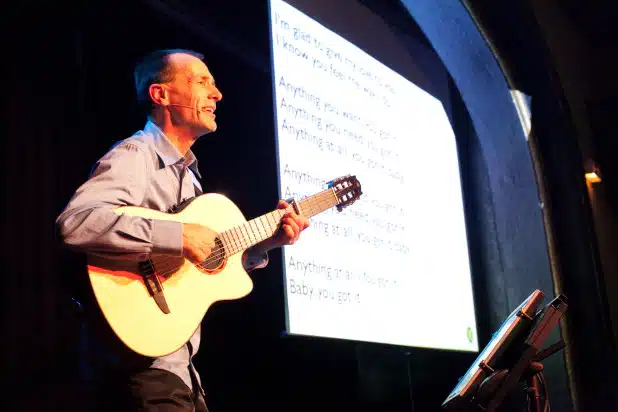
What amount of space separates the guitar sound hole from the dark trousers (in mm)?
334

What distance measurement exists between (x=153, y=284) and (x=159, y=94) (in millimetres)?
705

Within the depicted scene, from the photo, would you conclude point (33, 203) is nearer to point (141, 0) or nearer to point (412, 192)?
point (141, 0)

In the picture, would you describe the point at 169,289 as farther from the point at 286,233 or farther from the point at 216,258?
the point at 286,233

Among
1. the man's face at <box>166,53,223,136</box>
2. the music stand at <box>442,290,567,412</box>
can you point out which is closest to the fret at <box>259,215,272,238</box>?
the man's face at <box>166,53,223,136</box>

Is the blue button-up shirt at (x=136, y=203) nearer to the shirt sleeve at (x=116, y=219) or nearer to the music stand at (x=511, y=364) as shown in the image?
the shirt sleeve at (x=116, y=219)

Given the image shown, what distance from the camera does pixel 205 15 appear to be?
3.68 m

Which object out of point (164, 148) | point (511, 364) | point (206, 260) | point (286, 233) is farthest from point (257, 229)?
point (511, 364)

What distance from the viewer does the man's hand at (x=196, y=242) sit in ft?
6.44

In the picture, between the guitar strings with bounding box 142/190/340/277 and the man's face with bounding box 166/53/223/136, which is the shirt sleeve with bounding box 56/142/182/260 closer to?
the guitar strings with bounding box 142/190/340/277

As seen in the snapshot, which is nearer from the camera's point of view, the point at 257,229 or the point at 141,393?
the point at 141,393

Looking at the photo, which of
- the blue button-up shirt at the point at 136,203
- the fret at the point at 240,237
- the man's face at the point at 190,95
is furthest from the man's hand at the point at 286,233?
the man's face at the point at 190,95

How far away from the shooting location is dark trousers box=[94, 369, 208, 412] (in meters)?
1.84

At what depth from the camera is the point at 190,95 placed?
2.35 metres

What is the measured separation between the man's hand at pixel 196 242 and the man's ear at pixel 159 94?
511 mm
